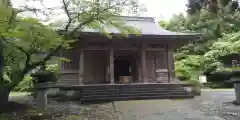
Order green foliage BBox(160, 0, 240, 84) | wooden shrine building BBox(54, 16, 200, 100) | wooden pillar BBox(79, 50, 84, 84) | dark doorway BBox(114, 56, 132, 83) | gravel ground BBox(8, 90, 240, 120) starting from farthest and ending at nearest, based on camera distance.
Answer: green foliage BBox(160, 0, 240, 84), dark doorway BBox(114, 56, 132, 83), wooden pillar BBox(79, 50, 84, 84), wooden shrine building BBox(54, 16, 200, 100), gravel ground BBox(8, 90, 240, 120)

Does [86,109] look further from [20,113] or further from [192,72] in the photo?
[192,72]

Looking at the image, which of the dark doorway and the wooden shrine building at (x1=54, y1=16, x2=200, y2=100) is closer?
the wooden shrine building at (x1=54, y1=16, x2=200, y2=100)

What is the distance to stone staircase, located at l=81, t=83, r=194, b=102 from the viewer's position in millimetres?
12239

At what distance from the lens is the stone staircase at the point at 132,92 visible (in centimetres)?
1224

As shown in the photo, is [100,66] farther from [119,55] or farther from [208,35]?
[208,35]

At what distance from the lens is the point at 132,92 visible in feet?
42.1

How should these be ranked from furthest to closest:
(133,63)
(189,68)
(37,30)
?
(189,68)
(133,63)
(37,30)

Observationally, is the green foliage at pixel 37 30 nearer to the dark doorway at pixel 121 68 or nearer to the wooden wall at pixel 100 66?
the wooden wall at pixel 100 66

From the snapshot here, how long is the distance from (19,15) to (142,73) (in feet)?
29.5

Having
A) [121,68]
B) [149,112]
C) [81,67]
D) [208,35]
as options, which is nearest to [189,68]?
[208,35]

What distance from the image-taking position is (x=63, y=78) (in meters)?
14.9

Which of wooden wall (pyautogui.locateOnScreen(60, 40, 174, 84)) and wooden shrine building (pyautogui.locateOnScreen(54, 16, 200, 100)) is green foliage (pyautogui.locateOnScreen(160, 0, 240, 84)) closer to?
wooden wall (pyautogui.locateOnScreen(60, 40, 174, 84))

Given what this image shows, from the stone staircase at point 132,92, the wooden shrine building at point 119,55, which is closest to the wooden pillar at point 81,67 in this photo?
the wooden shrine building at point 119,55

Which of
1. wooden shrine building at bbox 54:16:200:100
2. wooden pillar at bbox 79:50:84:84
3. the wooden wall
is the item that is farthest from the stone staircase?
the wooden wall
